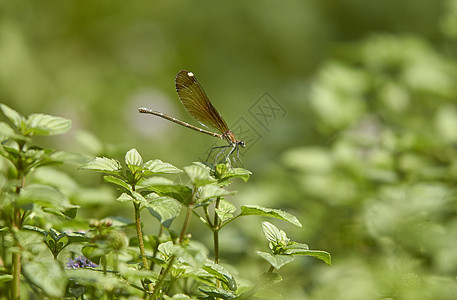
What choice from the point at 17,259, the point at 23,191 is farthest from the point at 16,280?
the point at 23,191

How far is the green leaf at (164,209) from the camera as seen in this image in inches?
24.0

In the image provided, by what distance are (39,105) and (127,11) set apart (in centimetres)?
113

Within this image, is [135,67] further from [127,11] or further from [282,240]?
[282,240]

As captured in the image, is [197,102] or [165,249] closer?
[165,249]

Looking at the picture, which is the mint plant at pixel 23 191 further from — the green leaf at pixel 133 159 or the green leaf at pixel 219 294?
the green leaf at pixel 219 294

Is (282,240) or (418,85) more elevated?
(418,85)

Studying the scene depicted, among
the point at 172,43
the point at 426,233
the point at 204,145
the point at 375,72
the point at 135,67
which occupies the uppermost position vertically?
the point at 172,43

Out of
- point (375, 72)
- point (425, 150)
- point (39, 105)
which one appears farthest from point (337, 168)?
point (39, 105)

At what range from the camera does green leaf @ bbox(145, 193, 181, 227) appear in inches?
24.0

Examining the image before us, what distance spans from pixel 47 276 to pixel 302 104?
1.94 metres

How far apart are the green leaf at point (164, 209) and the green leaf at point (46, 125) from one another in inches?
5.5

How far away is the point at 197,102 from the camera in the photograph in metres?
1.22

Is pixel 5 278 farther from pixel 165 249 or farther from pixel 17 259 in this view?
pixel 165 249

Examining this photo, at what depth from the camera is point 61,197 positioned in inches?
22.2
